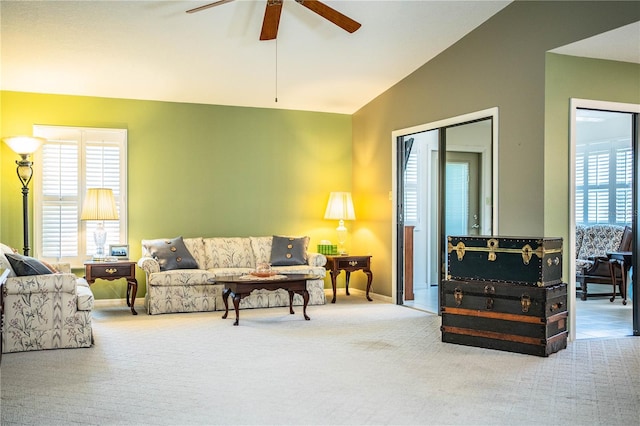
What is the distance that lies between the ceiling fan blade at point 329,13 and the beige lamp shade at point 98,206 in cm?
344

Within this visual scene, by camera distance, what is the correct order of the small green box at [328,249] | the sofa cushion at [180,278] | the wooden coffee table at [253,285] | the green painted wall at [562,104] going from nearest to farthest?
the green painted wall at [562,104]
the wooden coffee table at [253,285]
the sofa cushion at [180,278]
the small green box at [328,249]

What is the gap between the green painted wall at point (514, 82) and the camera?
5121mm

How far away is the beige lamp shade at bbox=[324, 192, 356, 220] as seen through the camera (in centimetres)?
803

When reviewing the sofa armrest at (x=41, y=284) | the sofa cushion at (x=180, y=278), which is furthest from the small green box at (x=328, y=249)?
the sofa armrest at (x=41, y=284)

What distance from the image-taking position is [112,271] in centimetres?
660

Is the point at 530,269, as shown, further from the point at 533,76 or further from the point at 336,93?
the point at 336,93

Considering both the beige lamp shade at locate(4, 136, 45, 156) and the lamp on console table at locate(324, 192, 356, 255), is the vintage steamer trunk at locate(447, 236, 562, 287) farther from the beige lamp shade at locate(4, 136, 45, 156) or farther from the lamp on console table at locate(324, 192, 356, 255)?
the beige lamp shade at locate(4, 136, 45, 156)

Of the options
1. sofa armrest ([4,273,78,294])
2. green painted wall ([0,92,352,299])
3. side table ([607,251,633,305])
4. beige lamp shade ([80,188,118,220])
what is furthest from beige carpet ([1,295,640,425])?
green painted wall ([0,92,352,299])

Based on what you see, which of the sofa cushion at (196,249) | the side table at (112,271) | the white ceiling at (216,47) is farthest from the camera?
the sofa cushion at (196,249)

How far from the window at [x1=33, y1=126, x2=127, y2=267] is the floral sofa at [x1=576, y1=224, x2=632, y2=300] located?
5.70m

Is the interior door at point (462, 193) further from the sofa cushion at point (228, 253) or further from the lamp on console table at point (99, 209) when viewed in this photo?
the lamp on console table at point (99, 209)

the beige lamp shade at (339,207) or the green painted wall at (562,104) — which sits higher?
the green painted wall at (562,104)

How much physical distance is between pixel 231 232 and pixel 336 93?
2.24m

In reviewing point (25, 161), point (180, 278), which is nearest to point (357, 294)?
point (180, 278)
